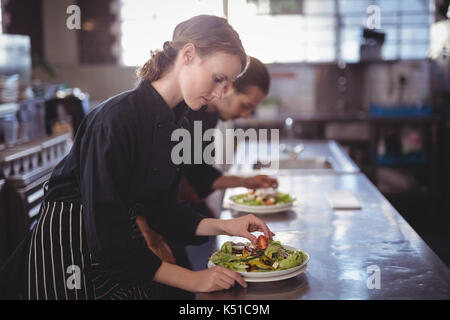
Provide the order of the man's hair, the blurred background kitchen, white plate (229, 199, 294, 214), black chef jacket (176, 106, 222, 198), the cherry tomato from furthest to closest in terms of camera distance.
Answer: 1. the blurred background kitchen
2. black chef jacket (176, 106, 222, 198)
3. the man's hair
4. white plate (229, 199, 294, 214)
5. the cherry tomato

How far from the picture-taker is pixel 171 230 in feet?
6.50

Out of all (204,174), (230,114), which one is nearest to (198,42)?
(230,114)

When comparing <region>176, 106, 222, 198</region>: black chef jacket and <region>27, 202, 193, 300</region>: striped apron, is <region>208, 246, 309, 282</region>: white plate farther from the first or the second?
<region>176, 106, 222, 198</region>: black chef jacket

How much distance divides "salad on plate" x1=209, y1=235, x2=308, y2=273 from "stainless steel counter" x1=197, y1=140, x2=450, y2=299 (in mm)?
53

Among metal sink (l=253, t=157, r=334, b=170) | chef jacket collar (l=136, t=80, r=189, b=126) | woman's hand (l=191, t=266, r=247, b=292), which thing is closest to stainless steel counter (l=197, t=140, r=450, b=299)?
woman's hand (l=191, t=266, r=247, b=292)

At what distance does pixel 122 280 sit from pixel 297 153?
2.91 meters

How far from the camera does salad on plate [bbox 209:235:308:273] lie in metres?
1.58

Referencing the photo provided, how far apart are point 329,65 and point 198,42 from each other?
6018 mm

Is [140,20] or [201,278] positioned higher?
[140,20]

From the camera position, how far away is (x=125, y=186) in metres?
1.62

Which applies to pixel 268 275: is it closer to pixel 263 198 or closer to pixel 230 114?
pixel 263 198
